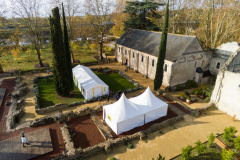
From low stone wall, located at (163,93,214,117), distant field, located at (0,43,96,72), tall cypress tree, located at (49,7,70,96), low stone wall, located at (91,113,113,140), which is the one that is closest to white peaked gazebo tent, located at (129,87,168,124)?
low stone wall, located at (163,93,214,117)

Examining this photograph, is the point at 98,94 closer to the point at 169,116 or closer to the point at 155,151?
the point at 169,116

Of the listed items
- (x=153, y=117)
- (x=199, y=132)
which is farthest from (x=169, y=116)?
(x=199, y=132)

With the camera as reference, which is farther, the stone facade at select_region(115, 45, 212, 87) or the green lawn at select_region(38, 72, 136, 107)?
the stone facade at select_region(115, 45, 212, 87)

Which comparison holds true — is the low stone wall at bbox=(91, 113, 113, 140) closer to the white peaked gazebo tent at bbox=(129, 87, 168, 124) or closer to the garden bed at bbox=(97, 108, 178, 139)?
the garden bed at bbox=(97, 108, 178, 139)

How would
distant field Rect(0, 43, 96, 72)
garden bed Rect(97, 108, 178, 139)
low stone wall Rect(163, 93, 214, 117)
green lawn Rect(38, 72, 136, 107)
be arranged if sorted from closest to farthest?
garden bed Rect(97, 108, 178, 139) < low stone wall Rect(163, 93, 214, 117) < green lawn Rect(38, 72, 136, 107) < distant field Rect(0, 43, 96, 72)

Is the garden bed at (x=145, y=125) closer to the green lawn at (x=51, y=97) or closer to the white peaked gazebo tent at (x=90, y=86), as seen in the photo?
the white peaked gazebo tent at (x=90, y=86)

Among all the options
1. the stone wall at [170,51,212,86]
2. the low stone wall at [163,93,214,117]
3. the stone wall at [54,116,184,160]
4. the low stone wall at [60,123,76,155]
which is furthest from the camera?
the stone wall at [170,51,212,86]

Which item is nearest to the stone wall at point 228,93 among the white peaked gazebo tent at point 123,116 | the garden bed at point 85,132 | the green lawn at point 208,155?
the green lawn at point 208,155
